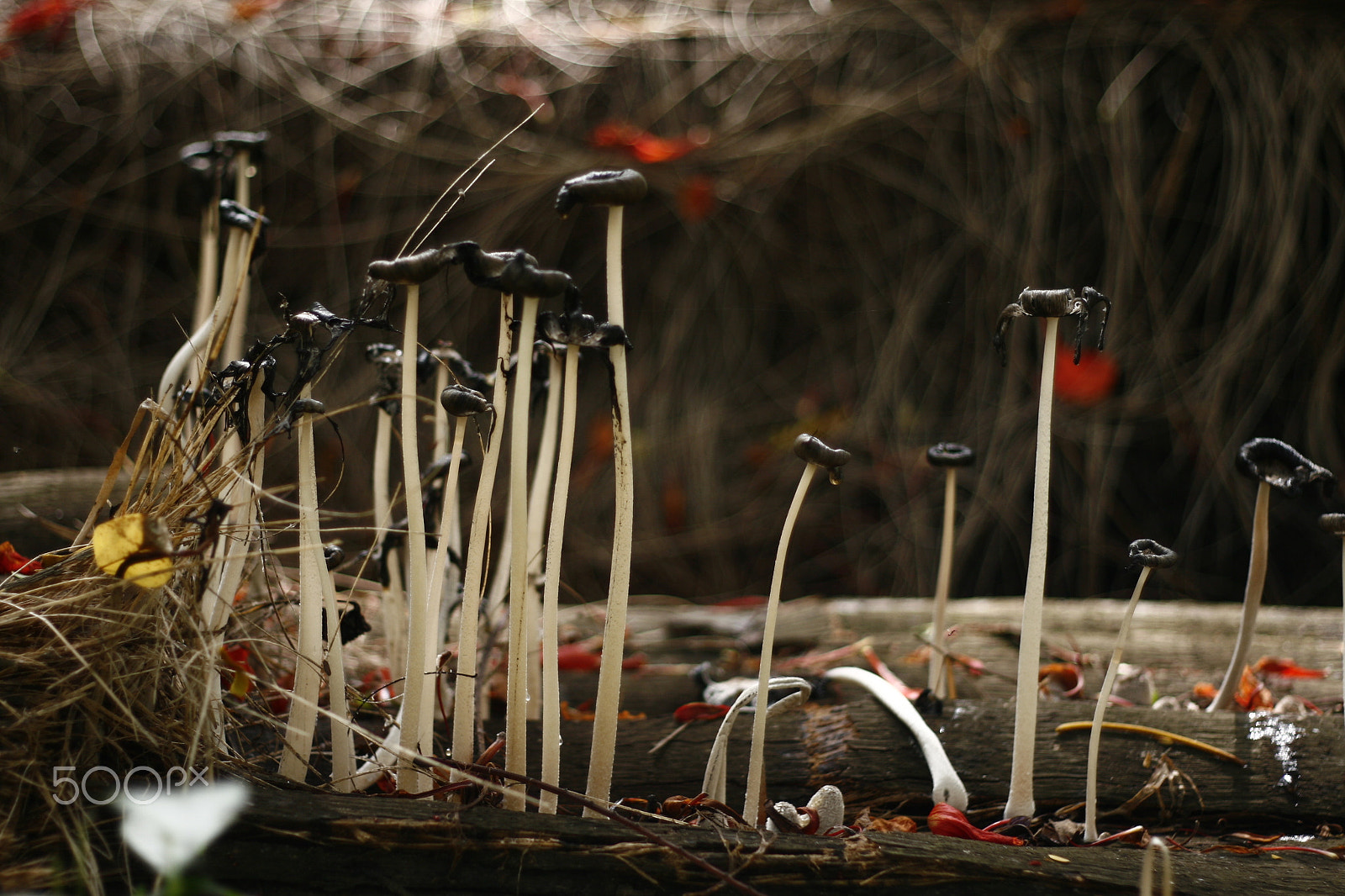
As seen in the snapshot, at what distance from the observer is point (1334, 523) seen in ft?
4.66

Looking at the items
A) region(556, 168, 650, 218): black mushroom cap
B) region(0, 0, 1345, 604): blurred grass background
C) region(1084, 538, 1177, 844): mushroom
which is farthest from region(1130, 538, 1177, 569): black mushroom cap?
region(0, 0, 1345, 604): blurred grass background

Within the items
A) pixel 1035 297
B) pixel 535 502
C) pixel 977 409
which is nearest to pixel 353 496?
pixel 535 502

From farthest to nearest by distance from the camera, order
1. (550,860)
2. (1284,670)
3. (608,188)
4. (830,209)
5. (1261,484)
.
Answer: (830,209) → (1284,670) → (1261,484) → (608,188) → (550,860)

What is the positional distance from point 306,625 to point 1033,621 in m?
1.09

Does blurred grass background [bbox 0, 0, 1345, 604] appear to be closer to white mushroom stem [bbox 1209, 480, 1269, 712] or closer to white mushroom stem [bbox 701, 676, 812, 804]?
white mushroom stem [bbox 1209, 480, 1269, 712]

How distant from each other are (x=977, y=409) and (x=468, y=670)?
2.94 metres

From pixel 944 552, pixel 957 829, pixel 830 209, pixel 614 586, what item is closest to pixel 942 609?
pixel 944 552

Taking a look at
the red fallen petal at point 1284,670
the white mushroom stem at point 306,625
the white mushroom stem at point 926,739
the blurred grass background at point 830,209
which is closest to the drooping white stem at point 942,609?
the white mushroom stem at point 926,739

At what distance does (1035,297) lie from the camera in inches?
49.9

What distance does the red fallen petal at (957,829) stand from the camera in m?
1.26

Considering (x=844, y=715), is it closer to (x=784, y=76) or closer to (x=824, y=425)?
(x=824, y=425)

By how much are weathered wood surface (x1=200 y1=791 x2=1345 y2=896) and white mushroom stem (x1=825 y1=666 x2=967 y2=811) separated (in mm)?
245

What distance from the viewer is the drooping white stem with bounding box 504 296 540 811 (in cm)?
116

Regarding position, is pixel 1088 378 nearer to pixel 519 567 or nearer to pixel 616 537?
pixel 616 537
